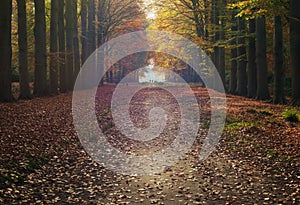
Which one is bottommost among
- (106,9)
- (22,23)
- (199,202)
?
(199,202)

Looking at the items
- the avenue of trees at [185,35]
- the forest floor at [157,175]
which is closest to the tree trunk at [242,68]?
the avenue of trees at [185,35]

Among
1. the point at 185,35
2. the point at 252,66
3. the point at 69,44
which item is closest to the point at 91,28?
the point at 69,44

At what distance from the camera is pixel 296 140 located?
10844mm

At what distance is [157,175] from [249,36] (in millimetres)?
19367

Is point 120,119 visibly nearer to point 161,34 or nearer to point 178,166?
point 178,166

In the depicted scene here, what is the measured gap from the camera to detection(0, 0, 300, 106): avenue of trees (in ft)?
62.7

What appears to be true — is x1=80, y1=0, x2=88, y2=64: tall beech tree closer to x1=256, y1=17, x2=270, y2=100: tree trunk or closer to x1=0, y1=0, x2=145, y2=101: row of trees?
x1=0, y1=0, x2=145, y2=101: row of trees

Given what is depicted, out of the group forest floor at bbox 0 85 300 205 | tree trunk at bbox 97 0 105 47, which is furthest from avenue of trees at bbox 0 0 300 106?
forest floor at bbox 0 85 300 205

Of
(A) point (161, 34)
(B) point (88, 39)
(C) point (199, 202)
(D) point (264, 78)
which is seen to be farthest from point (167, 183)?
(A) point (161, 34)

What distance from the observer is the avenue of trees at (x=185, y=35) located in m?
19.1

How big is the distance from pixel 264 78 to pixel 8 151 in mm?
18005

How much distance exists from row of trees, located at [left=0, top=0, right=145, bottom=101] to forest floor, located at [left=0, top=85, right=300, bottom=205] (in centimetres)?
782

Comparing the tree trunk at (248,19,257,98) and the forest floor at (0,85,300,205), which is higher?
the tree trunk at (248,19,257,98)

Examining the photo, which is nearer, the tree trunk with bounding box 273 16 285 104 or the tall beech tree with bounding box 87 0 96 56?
the tree trunk with bounding box 273 16 285 104
